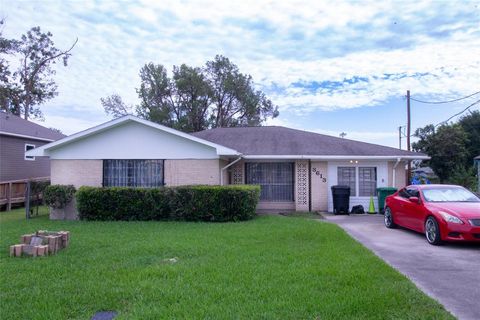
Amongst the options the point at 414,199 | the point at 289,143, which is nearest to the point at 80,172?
the point at 289,143

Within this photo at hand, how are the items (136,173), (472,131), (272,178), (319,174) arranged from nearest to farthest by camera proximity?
1. (136,173)
2. (319,174)
3. (272,178)
4. (472,131)

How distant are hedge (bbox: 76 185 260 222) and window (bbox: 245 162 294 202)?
306 cm

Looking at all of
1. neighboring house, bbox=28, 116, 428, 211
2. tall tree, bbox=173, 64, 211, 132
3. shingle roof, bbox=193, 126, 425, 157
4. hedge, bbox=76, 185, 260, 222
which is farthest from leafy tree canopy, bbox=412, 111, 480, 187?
hedge, bbox=76, 185, 260, 222

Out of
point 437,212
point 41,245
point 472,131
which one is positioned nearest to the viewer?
point 41,245

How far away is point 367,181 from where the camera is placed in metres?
16.0

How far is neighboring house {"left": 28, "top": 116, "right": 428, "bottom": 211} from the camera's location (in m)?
13.9

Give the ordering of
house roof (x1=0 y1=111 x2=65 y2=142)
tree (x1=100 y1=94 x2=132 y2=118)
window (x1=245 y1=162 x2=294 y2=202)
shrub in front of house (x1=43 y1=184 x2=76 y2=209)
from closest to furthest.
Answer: shrub in front of house (x1=43 y1=184 x2=76 y2=209), window (x1=245 y1=162 x2=294 y2=202), house roof (x1=0 y1=111 x2=65 y2=142), tree (x1=100 y1=94 x2=132 y2=118)

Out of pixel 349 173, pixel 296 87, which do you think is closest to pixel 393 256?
pixel 349 173

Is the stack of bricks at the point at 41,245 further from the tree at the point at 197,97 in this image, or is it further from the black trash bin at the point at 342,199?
the tree at the point at 197,97

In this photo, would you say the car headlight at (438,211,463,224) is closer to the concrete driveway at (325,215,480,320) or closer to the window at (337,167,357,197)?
the concrete driveway at (325,215,480,320)

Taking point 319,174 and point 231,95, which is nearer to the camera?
point 319,174

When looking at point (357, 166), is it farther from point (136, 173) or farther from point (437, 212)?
point (136, 173)

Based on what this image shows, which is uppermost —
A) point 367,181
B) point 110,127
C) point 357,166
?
point 110,127

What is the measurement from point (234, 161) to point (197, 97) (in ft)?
77.0
